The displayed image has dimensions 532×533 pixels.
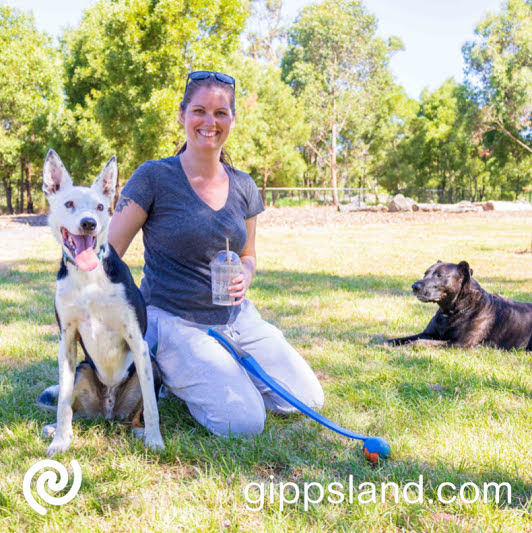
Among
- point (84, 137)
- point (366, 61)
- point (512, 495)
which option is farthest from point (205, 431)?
point (366, 61)

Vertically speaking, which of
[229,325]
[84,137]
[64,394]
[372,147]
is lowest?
[64,394]

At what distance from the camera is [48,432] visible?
8.87 feet

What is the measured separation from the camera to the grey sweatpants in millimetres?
2809

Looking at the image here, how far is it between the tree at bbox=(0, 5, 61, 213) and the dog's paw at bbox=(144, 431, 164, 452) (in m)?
22.1

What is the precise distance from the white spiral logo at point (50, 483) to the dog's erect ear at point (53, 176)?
4.30 ft

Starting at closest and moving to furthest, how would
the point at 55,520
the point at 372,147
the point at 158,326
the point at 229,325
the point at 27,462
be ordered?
the point at 55,520 → the point at 27,462 → the point at 158,326 → the point at 229,325 → the point at 372,147

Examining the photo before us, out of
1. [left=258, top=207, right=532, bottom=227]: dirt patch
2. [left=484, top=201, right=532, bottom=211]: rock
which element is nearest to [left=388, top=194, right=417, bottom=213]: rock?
[left=258, top=207, right=532, bottom=227]: dirt patch

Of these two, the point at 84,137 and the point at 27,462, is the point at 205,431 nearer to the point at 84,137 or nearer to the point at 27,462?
the point at 27,462

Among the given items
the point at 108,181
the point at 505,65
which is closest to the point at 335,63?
the point at 505,65

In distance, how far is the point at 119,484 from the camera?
7.32ft

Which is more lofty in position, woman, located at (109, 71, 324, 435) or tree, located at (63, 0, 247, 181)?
tree, located at (63, 0, 247, 181)

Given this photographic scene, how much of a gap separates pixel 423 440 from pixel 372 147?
41.3 m

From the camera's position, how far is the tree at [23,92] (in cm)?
2289

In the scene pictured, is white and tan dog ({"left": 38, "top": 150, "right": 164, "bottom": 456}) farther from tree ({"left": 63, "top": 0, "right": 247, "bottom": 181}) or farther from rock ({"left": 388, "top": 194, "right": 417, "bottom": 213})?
rock ({"left": 388, "top": 194, "right": 417, "bottom": 213})
